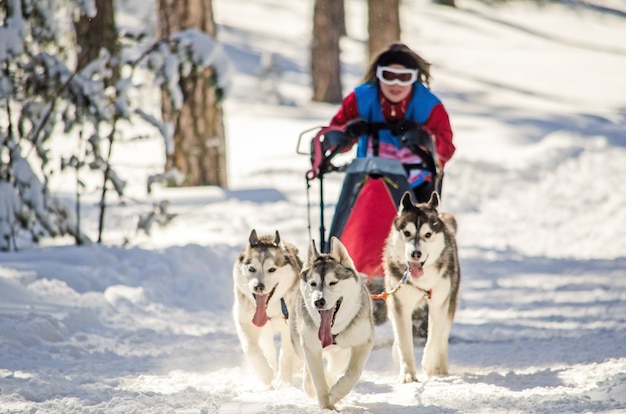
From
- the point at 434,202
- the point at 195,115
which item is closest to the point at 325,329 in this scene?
the point at 434,202

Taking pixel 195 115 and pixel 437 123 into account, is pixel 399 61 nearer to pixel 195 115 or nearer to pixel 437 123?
pixel 437 123

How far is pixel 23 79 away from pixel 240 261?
4206 millimetres

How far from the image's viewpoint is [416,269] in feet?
17.6

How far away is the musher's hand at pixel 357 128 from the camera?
629 centimetres

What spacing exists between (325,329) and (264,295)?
0.83 m

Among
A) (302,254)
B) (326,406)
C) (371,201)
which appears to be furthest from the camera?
(302,254)

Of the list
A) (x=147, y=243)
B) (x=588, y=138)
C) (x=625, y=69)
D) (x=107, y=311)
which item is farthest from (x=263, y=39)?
(x=107, y=311)

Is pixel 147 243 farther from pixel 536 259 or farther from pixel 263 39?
pixel 263 39

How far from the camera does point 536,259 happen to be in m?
10.2

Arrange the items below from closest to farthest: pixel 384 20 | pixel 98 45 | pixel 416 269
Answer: pixel 416 269 → pixel 98 45 → pixel 384 20

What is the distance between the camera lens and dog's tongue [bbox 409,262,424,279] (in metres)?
5.36

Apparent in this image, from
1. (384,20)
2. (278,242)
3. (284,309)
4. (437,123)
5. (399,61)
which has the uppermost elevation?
(384,20)

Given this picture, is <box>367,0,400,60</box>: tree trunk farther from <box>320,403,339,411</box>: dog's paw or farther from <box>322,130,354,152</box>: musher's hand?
<box>320,403,339,411</box>: dog's paw

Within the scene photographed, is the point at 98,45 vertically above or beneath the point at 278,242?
above
